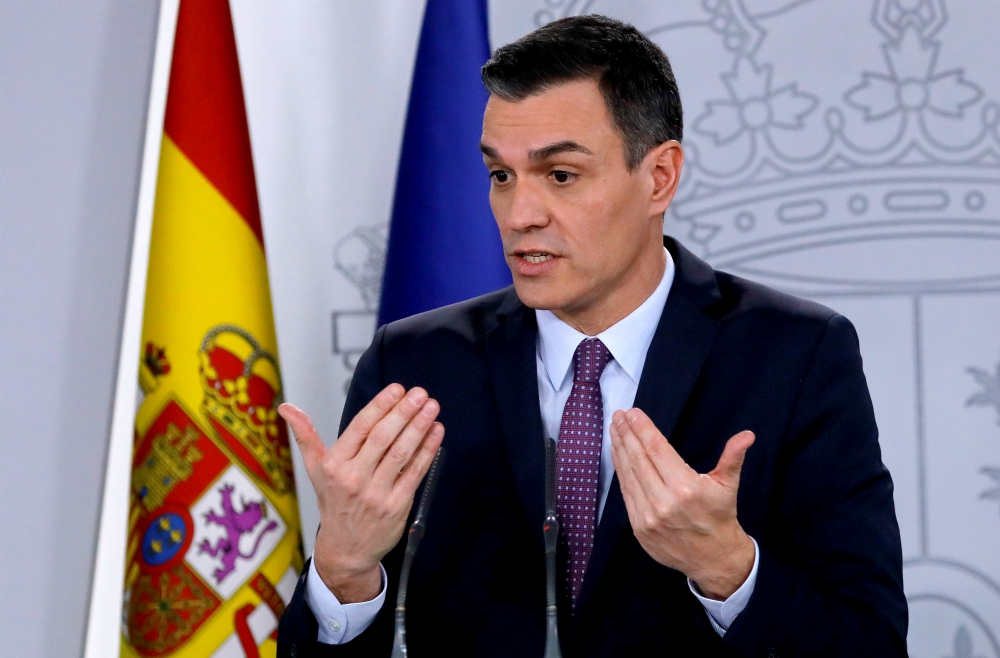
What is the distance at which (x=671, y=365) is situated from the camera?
1.64 metres

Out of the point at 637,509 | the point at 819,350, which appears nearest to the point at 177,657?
the point at 637,509

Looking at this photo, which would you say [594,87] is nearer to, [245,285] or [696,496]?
[696,496]

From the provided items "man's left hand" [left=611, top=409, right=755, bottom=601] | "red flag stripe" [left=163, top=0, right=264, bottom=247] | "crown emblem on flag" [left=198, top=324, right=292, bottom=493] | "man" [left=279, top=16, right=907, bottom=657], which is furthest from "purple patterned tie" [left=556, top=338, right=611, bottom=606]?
"red flag stripe" [left=163, top=0, right=264, bottom=247]

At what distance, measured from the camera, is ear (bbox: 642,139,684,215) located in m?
1.75

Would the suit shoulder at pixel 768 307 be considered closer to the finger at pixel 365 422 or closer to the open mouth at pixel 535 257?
the open mouth at pixel 535 257

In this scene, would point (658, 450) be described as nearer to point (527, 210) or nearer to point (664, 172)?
point (527, 210)

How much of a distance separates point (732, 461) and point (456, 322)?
74cm

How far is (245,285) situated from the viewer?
2412 mm

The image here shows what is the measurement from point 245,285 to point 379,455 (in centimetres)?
119

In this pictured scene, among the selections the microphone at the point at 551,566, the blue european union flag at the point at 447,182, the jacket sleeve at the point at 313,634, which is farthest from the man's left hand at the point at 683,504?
the blue european union flag at the point at 447,182

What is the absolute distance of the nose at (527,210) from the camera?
1599 mm

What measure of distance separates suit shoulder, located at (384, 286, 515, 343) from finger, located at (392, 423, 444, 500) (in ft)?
1.51

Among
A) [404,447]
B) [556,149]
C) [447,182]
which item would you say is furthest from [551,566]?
[447,182]

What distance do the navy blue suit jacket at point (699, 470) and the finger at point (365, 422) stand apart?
307 mm
